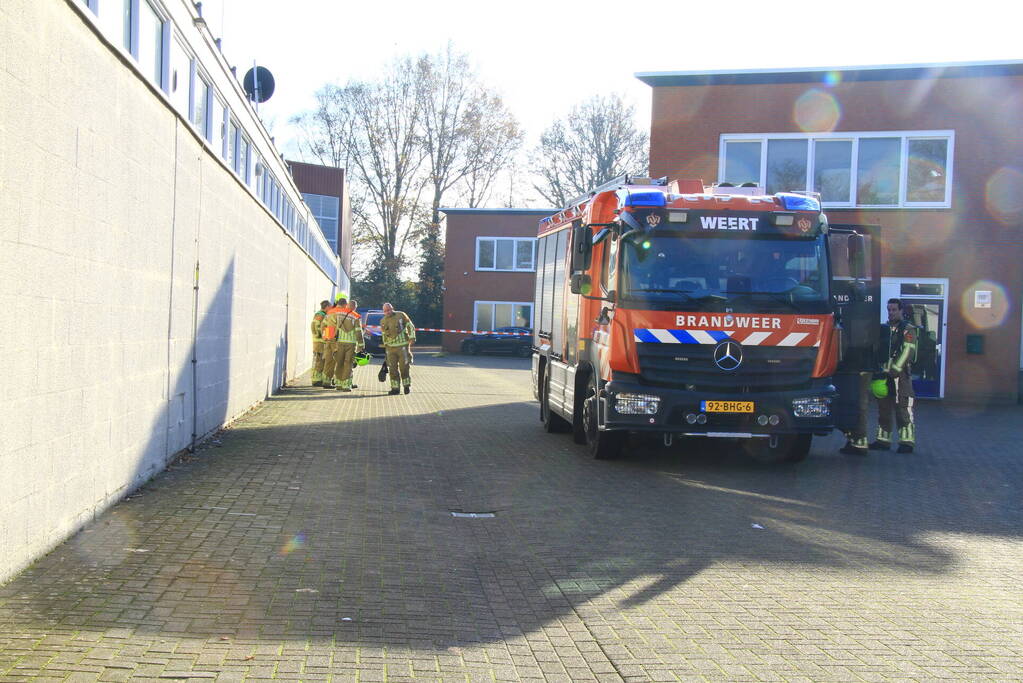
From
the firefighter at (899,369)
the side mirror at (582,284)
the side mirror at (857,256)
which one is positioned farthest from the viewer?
the firefighter at (899,369)

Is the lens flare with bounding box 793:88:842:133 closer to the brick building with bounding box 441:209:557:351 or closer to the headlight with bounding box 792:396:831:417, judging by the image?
the headlight with bounding box 792:396:831:417

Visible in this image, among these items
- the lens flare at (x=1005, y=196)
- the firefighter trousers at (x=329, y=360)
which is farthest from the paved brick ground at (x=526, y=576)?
the lens flare at (x=1005, y=196)

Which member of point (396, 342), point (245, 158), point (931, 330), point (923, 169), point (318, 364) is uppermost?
point (923, 169)

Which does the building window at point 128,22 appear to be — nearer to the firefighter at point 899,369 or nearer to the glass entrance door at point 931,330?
the firefighter at point 899,369

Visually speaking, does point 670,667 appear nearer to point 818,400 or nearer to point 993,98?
point 818,400

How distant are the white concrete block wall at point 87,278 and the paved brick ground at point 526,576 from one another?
1.38 feet

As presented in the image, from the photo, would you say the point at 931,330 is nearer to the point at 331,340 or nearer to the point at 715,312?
the point at 331,340

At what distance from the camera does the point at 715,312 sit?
1043 centimetres

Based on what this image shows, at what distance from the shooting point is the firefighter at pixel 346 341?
21.0 m

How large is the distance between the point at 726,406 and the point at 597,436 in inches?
61.2

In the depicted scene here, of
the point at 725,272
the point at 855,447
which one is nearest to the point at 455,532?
the point at 725,272

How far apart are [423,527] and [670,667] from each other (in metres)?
3.26

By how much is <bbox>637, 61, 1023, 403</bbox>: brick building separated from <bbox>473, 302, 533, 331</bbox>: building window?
25062mm

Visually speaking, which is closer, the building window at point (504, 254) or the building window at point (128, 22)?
the building window at point (128, 22)
